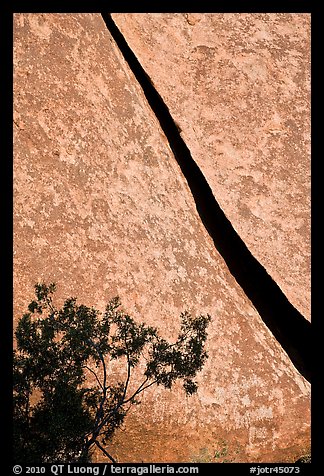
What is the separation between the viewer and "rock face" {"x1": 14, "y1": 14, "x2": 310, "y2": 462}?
410 inches

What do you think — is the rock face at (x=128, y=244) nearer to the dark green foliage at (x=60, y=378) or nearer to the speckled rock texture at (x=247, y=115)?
the speckled rock texture at (x=247, y=115)

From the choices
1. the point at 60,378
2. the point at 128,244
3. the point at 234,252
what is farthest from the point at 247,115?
the point at 60,378

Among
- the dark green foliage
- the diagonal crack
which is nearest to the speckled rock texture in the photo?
the diagonal crack

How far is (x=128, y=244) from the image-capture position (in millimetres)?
11094

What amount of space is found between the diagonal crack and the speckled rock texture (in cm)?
16

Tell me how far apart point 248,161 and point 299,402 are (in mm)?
5313

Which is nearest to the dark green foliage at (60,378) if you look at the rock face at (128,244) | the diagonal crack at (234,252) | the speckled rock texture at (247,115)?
the rock face at (128,244)

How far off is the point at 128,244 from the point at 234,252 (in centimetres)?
293

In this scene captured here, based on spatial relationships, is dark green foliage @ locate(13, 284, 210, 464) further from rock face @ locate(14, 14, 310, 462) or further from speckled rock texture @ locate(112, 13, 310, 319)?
speckled rock texture @ locate(112, 13, 310, 319)

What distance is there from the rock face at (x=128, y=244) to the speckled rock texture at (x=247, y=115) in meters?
1.00

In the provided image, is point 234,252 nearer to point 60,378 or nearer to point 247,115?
point 247,115

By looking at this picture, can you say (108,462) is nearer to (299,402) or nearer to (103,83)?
(299,402)

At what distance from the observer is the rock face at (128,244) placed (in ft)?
34.2

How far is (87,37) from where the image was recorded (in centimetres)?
1198
